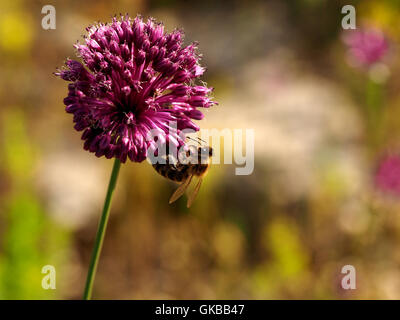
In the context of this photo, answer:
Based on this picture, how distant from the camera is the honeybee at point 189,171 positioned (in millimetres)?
2096

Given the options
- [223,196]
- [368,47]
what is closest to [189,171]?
[223,196]

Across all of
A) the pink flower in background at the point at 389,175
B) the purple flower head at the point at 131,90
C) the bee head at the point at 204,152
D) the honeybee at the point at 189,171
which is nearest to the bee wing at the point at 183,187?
the honeybee at the point at 189,171

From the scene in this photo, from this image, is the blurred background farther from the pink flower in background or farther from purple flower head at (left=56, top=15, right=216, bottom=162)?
purple flower head at (left=56, top=15, right=216, bottom=162)

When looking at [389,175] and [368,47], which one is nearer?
[389,175]

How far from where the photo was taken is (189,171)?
2.16 m

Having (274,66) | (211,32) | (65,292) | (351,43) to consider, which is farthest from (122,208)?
(211,32)

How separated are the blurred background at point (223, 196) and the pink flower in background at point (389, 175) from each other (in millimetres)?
13

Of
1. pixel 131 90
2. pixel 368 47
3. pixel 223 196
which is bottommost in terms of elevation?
pixel 223 196

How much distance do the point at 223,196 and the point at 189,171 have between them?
2821mm

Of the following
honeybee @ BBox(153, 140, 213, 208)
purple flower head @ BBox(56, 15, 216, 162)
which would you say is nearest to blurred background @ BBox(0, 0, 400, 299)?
honeybee @ BBox(153, 140, 213, 208)

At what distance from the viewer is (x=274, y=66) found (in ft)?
23.0

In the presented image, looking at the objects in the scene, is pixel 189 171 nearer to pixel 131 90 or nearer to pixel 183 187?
pixel 183 187

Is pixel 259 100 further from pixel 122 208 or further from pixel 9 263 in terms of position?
pixel 9 263

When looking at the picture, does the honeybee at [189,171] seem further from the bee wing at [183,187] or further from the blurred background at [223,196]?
the blurred background at [223,196]
